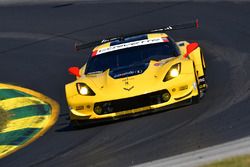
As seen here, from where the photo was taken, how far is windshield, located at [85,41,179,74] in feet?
40.1

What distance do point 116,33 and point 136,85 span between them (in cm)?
776

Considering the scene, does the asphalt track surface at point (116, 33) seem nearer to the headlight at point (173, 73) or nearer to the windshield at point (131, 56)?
the headlight at point (173, 73)

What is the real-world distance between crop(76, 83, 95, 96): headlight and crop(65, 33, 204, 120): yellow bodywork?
0.05 m

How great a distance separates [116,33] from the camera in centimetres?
1888

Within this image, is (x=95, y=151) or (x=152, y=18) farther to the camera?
(x=152, y=18)

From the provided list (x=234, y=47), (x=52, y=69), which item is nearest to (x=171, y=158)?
(x=234, y=47)

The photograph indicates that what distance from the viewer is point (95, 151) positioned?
10125 mm

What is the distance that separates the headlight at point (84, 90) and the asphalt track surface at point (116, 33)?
A: 1.69 feet

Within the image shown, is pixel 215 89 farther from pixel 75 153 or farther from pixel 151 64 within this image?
pixel 75 153

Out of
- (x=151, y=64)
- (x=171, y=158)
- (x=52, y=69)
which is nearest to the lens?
(x=171, y=158)

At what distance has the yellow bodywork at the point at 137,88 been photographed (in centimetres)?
1116

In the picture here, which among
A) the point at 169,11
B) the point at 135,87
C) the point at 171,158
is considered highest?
the point at 169,11

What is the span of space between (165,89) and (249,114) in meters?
1.33

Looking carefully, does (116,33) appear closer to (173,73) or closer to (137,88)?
(173,73)
